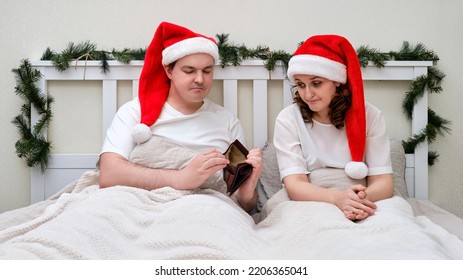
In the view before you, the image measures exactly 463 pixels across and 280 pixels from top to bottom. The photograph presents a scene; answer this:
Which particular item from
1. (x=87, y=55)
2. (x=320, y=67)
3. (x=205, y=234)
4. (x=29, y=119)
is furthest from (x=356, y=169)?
(x=29, y=119)

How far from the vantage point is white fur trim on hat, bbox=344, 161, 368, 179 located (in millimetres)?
1170

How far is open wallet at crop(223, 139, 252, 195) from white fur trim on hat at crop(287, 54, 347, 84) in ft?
0.97

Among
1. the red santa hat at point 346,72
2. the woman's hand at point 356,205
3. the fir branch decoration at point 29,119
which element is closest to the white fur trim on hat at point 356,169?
the red santa hat at point 346,72

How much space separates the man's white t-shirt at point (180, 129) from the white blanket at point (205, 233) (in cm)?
27

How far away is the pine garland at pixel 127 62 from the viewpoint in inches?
61.1

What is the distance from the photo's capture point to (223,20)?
1.62 meters

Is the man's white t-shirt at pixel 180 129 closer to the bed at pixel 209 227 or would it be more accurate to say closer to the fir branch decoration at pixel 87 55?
the bed at pixel 209 227

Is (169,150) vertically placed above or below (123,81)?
below

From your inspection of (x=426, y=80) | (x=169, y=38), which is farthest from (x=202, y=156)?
(x=426, y=80)

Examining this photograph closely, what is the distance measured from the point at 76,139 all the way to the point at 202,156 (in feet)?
2.36

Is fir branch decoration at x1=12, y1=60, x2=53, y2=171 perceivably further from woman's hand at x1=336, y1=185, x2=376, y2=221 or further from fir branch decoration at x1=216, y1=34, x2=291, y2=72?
A: woman's hand at x1=336, y1=185, x2=376, y2=221

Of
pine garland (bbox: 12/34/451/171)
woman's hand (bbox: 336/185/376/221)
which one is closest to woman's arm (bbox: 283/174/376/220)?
woman's hand (bbox: 336/185/376/221)
